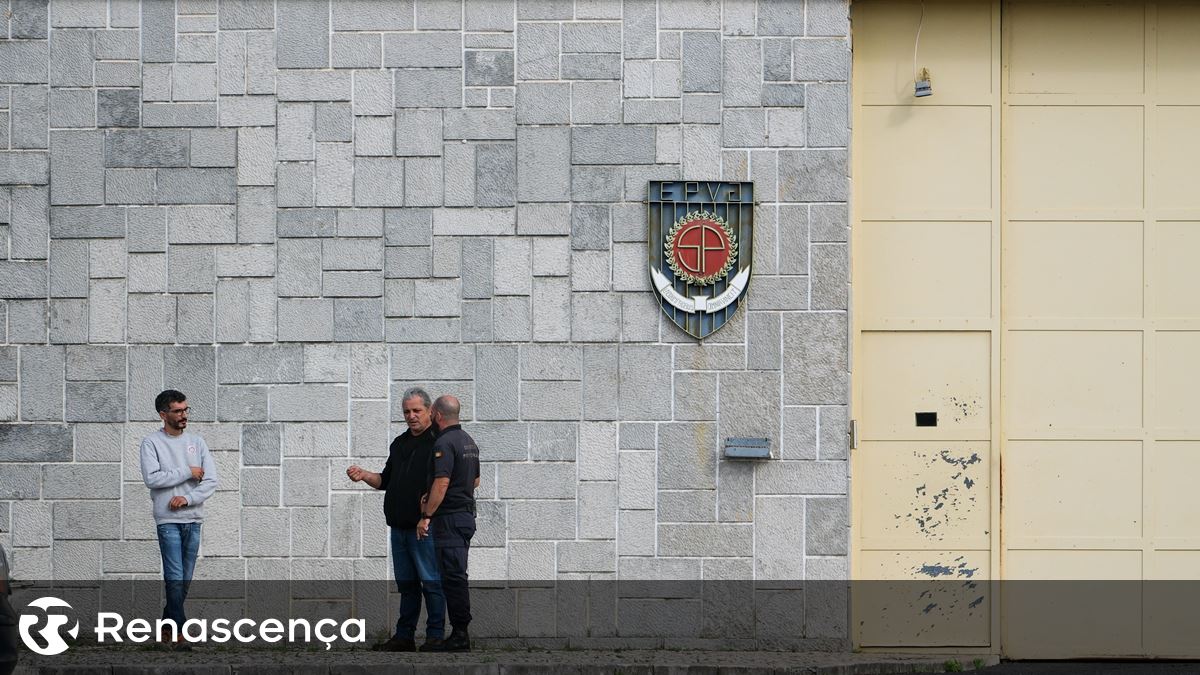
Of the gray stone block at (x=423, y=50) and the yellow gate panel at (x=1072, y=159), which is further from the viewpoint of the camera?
the yellow gate panel at (x=1072, y=159)

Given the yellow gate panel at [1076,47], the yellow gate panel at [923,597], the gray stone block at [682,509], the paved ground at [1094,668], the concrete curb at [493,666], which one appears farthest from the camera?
the yellow gate panel at [1076,47]

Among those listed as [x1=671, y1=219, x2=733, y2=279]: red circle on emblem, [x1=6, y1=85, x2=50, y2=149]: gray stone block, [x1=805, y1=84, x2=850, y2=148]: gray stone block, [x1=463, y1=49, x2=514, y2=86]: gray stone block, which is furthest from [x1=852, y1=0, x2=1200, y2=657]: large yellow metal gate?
[x1=6, y1=85, x2=50, y2=149]: gray stone block

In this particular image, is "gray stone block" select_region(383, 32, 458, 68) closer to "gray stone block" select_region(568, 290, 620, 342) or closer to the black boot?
"gray stone block" select_region(568, 290, 620, 342)

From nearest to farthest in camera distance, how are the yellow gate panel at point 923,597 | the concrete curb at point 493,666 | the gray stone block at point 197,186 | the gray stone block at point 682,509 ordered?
1. the concrete curb at point 493,666
2. the gray stone block at point 682,509
3. the gray stone block at point 197,186
4. the yellow gate panel at point 923,597

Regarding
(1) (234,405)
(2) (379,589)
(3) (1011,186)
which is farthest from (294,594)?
(3) (1011,186)

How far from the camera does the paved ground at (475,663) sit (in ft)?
32.0

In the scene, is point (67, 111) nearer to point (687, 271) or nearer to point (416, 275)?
point (416, 275)

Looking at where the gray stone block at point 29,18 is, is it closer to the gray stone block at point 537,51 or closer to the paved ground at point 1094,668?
the gray stone block at point 537,51

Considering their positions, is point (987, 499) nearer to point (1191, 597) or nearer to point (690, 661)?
point (1191, 597)

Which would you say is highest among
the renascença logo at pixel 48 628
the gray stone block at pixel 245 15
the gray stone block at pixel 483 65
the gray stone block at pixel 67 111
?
the gray stone block at pixel 245 15

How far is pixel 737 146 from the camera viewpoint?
10773 millimetres

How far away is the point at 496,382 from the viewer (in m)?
10.8

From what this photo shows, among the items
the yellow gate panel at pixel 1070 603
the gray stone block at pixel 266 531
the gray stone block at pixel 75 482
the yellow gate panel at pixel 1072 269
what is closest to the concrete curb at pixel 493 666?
the gray stone block at pixel 266 531

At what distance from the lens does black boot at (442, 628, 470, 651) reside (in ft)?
33.5
